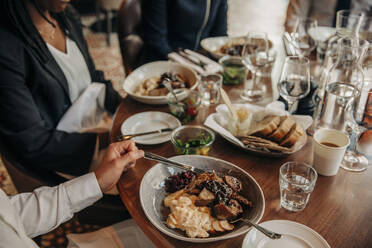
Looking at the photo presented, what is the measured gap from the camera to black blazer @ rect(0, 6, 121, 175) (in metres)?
1.34

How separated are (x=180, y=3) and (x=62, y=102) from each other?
131 centimetres

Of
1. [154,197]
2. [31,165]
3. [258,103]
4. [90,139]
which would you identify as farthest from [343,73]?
[31,165]

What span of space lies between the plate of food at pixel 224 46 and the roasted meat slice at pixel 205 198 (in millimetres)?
1157

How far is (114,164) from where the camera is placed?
3.53 ft

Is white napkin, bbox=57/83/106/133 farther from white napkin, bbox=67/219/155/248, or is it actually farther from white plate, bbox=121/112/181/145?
white napkin, bbox=67/219/155/248

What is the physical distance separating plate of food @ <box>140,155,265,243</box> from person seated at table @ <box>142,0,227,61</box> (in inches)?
61.9

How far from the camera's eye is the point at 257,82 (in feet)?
5.63

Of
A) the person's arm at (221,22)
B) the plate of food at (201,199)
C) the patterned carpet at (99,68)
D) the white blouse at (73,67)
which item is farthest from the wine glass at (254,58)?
the patterned carpet at (99,68)

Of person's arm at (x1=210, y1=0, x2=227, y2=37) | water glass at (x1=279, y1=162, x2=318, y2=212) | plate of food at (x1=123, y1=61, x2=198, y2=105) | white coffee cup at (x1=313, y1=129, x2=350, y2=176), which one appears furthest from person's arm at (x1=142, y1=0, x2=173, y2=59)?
water glass at (x1=279, y1=162, x2=318, y2=212)

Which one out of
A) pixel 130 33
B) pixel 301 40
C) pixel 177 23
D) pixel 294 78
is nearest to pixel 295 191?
pixel 294 78

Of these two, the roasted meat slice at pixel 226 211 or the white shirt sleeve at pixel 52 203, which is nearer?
the roasted meat slice at pixel 226 211

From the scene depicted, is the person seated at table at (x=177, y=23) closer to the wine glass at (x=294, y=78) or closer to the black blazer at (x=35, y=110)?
the black blazer at (x=35, y=110)

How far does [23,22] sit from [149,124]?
0.76 m

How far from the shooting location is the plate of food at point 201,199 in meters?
0.89
